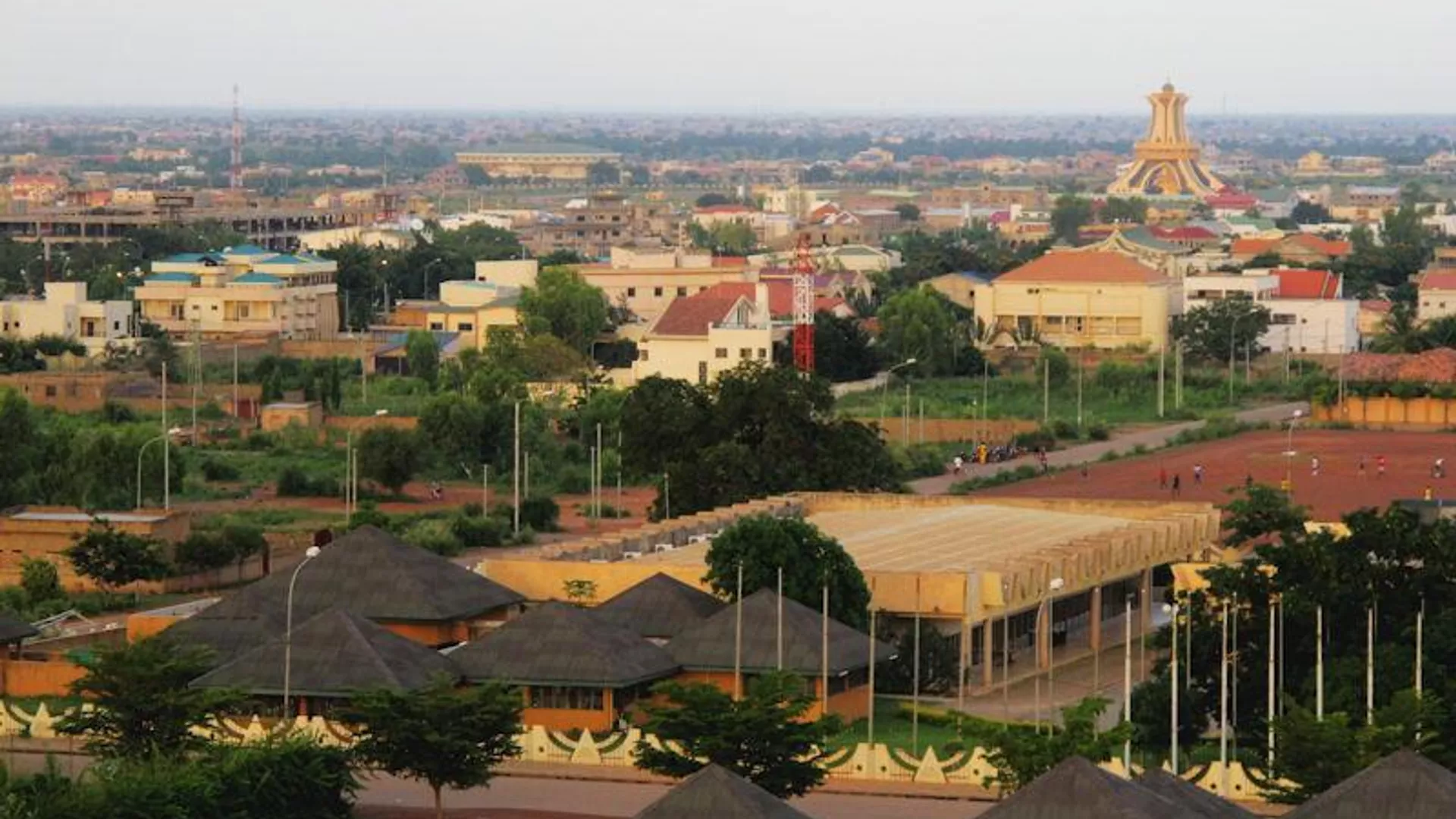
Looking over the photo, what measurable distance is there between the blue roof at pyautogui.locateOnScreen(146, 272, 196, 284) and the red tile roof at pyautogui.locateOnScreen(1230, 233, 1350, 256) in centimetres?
3512

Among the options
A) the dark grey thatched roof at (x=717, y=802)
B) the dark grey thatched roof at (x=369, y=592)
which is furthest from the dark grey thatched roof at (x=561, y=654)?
the dark grey thatched roof at (x=717, y=802)

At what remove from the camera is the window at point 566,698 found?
39.6 metres

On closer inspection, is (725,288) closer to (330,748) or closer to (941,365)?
(941,365)

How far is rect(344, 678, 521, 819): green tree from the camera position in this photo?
113 feet

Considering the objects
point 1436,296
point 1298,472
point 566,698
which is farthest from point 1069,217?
point 566,698

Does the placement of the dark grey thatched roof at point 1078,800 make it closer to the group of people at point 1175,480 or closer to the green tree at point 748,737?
the green tree at point 748,737

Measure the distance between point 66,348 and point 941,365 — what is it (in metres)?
18.8

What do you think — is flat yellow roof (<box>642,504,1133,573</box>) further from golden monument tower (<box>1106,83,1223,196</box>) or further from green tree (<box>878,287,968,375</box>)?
golden monument tower (<box>1106,83,1223,196</box>)

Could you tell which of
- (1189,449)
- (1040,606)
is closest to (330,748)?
(1040,606)

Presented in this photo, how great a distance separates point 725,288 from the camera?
8912 cm

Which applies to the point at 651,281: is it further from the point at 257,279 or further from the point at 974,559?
the point at 974,559

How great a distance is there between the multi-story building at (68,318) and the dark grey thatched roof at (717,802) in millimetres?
63125

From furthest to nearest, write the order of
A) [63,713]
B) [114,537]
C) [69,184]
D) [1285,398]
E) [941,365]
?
[69,184] < [941,365] < [1285,398] < [114,537] < [63,713]

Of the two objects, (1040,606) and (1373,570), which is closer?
(1373,570)
